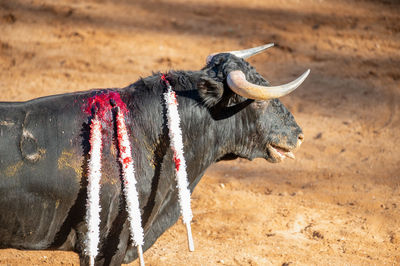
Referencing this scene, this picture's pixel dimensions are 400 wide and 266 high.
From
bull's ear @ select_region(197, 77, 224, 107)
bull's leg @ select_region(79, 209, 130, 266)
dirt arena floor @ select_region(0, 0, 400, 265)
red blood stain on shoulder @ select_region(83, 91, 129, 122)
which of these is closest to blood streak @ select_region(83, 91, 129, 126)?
red blood stain on shoulder @ select_region(83, 91, 129, 122)

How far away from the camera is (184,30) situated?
11.4 m

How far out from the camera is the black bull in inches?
158

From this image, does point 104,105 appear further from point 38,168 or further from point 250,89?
point 250,89

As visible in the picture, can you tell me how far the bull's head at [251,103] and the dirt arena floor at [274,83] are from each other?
1.55 meters

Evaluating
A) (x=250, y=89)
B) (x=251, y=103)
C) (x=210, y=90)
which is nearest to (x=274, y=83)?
(x=251, y=103)

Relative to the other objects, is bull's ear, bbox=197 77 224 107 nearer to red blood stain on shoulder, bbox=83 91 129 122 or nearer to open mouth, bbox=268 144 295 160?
red blood stain on shoulder, bbox=83 91 129 122

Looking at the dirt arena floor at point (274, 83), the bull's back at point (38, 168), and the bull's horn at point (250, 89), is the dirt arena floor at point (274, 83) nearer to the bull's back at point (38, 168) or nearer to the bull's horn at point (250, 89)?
the bull's back at point (38, 168)

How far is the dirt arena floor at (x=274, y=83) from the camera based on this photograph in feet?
19.9

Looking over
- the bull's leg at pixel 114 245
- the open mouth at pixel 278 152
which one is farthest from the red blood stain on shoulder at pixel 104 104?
the open mouth at pixel 278 152

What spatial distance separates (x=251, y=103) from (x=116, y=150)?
47.0 inches

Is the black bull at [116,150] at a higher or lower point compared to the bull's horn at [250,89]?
lower

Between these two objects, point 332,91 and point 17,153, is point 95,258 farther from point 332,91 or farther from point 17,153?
point 332,91

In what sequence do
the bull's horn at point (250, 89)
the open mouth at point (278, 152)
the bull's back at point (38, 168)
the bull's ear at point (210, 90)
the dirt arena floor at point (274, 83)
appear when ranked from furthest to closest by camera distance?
the dirt arena floor at point (274, 83) < the open mouth at point (278, 152) < the bull's ear at point (210, 90) < the bull's horn at point (250, 89) < the bull's back at point (38, 168)

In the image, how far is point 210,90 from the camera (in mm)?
4332
